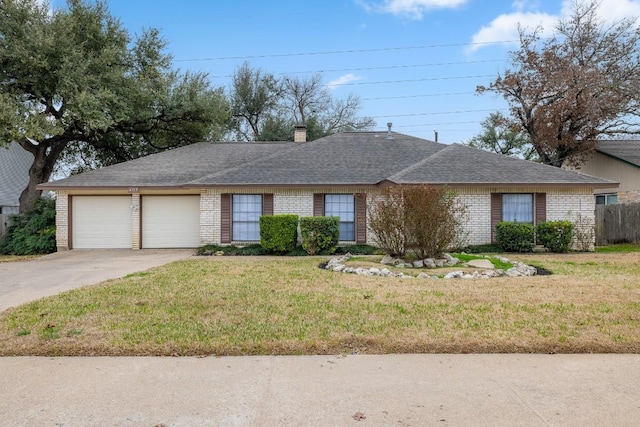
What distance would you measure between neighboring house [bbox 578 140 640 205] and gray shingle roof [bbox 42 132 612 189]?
7047 millimetres

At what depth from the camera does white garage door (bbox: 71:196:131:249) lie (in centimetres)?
1688

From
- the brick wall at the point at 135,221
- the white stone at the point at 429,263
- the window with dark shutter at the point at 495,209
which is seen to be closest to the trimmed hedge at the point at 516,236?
the window with dark shutter at the point at 495,209

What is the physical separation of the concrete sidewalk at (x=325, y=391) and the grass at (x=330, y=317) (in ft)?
0.85

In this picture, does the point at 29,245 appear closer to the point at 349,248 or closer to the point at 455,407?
the point at 349,248

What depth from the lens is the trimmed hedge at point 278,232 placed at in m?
14.4

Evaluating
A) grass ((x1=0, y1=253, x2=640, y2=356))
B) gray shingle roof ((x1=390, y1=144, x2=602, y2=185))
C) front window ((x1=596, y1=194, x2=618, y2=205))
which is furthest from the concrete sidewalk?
front window ((x1=596, y1=194, x2=618, y2=205))

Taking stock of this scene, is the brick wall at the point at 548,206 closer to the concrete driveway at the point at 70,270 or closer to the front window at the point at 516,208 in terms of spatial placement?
the front window at the point at 516,208

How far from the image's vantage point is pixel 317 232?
47.1 ft

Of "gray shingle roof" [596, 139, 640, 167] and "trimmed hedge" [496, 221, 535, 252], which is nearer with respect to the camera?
"trimmed hedge" [496, 221, 535, 252]

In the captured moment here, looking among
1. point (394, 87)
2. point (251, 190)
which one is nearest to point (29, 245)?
point (251, 190)

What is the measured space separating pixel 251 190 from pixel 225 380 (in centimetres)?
1199

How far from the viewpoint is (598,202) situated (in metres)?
22.1

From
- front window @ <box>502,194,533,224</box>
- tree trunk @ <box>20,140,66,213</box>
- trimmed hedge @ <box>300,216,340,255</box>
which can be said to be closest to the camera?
trimmed hedge @ <box>300,216,340,255</box>

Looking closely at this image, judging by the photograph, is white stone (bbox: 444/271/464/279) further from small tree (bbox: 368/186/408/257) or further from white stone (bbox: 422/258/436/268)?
small tree (bbox: 368/186/408/257)
